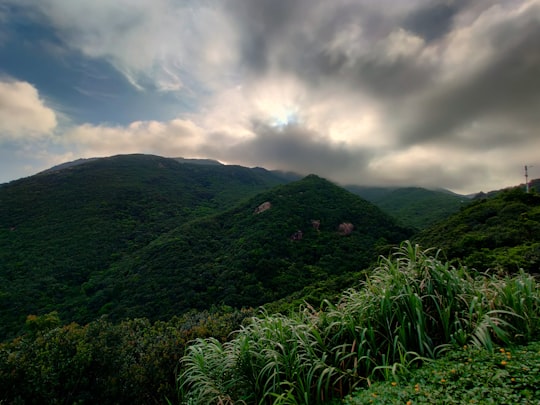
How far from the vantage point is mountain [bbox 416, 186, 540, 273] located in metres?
7.17

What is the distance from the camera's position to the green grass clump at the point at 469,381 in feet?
6.40

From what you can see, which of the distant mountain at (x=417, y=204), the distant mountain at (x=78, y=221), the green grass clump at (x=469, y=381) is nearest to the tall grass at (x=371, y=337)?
the green grass clump at (x=469, y=381)

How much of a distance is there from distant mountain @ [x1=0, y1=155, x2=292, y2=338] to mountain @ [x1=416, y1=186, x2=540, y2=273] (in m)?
23.2

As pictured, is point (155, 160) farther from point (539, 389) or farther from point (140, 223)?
point (539, 389)

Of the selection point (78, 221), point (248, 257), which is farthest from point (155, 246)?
point (78, 221)

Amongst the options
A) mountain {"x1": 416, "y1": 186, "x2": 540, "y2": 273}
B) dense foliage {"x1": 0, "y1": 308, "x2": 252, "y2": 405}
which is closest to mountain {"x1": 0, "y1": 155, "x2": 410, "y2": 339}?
mountain {"x1": 416, "y1": 186, "x2": 540, "y2": 273}

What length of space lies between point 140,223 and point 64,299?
1752cm

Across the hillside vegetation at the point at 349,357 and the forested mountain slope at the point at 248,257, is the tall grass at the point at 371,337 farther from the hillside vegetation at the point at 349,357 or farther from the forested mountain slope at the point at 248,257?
the forested mountain slope at the point at 248,257

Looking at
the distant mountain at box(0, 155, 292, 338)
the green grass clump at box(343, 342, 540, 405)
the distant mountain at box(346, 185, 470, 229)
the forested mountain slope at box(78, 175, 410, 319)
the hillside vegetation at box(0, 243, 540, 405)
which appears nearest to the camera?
the green grass clump at box(343, 342, 540, 405)

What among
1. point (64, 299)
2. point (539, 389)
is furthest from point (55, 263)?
point (539, 389)

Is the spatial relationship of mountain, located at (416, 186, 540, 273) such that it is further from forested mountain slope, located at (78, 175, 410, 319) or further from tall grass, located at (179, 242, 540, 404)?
Result: forested mountain slope, located at (78, 175, 410, 319)

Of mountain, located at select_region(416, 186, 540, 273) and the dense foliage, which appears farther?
mountain, located at select_region(416, 186, 540, 273)

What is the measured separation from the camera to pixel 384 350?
314cm

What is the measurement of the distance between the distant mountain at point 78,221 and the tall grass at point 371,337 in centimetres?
2149
